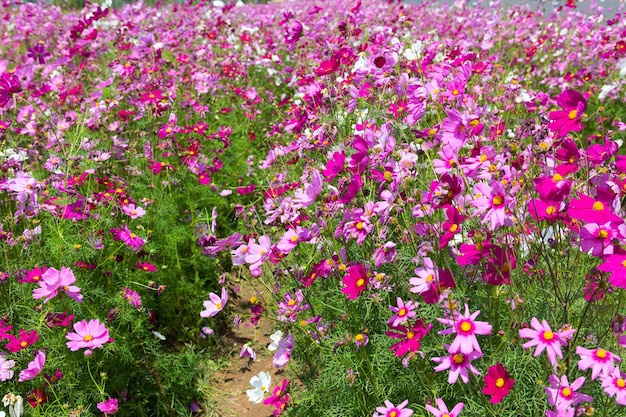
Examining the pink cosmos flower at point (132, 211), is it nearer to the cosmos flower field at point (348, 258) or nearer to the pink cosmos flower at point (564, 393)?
the cosmos flower field at point (348, 258)

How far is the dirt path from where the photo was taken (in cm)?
261

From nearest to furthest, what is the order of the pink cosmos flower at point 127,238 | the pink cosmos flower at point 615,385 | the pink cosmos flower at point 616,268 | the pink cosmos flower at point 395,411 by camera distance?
the pink cosmos flower at point 616,268 → the pink cosmos flower at point 615,385 → the pink cosmos flower at point 395,411 → the pink cosmos flower at point 127,238

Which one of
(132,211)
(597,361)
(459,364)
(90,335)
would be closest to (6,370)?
(90,335)

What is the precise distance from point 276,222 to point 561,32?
596cm

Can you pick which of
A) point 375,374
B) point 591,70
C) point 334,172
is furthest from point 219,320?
point 591,70

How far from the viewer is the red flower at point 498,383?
1350mm

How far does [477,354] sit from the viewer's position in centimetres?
133

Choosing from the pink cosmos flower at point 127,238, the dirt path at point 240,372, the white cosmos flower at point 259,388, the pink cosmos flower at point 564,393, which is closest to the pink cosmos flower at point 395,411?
the pink cosmos flower at point 564,393

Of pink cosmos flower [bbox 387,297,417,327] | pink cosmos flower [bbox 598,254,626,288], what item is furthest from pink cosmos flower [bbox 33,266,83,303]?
pink cosmos flower [bbox 598,254,626,288]

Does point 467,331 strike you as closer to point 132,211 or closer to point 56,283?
point 56,283

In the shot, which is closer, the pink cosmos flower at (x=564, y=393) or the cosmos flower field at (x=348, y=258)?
the pink cosmos flower at (x=564, y=393)

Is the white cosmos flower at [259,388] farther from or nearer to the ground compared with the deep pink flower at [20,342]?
nearer to the ground

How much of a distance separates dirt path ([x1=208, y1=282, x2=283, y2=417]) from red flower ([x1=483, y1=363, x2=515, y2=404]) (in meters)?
1.27

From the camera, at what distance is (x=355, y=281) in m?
1.65
